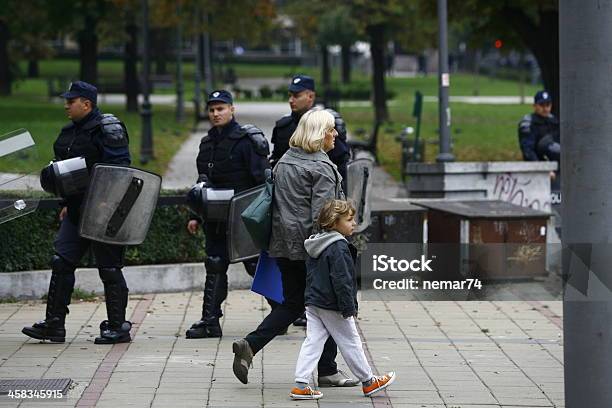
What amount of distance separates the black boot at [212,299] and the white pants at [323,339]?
6.56ft

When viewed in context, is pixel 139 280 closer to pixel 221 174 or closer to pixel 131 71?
pixel 221 174

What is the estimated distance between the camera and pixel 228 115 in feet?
29.7

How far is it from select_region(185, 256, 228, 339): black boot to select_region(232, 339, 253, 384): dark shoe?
167cm

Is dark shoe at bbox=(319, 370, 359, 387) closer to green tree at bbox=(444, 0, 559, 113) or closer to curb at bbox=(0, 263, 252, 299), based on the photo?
curb at bbox=(0, 263, 252, 299)

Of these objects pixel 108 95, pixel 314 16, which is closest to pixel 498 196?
pixel 314 16

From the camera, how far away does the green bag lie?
7594 mm

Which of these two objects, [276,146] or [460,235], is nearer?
[276,146]

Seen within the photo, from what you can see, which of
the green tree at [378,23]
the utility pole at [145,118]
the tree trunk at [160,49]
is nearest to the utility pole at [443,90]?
the utility pole at [145,118]

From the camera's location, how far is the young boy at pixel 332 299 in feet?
23.5

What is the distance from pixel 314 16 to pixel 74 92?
3381 centimetres

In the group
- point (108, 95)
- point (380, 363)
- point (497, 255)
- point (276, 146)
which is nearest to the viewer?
point (380, 363)

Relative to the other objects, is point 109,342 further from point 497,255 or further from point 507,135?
point 507,135

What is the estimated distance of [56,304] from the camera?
29.4 feet

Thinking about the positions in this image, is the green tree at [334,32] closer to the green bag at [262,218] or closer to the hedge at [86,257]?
the hedge at [86,257]
